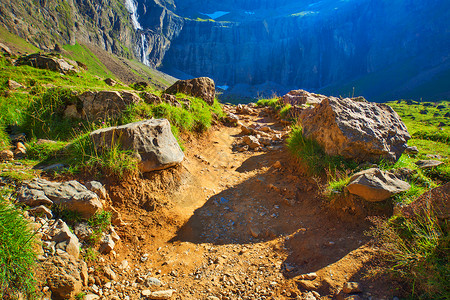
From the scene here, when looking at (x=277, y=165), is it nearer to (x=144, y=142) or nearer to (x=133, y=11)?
(x=144, y=142)

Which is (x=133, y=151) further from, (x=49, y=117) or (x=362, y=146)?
(x=362, y=146)

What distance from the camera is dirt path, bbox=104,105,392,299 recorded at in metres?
2.93

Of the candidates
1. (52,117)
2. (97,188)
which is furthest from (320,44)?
(97,188)

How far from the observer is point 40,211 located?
3.09 metres

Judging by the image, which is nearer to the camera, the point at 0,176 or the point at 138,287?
the point at 138,287

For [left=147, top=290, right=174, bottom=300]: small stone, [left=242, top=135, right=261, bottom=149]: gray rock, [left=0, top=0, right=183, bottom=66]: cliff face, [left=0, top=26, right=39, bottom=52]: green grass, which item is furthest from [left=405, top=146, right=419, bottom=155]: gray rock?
[left=0, top=0, right=183, bottom=66]: cliff face

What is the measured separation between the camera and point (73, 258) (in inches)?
113

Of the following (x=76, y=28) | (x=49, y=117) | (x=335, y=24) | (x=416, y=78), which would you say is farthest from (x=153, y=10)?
(x=49, y=117)

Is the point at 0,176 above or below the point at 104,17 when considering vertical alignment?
below

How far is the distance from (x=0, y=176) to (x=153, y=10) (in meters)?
163

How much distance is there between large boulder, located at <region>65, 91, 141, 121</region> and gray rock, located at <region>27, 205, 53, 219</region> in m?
3.59

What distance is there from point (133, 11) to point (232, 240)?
16436 centimetres

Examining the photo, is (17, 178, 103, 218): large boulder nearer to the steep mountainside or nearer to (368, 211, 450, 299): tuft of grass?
(368, 211, 450, 299): tuft of grass

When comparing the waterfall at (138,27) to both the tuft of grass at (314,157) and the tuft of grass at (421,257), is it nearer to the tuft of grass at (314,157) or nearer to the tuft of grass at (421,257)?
the tuft of grass at (314,157)
